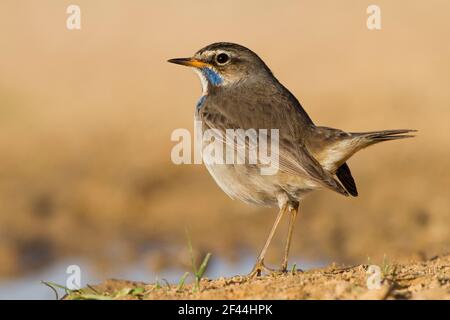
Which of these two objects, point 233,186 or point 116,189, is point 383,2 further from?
point 233,186

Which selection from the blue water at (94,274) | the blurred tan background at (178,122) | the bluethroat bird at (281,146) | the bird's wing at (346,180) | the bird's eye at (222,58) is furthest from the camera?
the blurred tan background at (178,122)

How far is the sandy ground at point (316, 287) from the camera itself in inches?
274

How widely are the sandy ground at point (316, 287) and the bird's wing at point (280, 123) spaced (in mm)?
985

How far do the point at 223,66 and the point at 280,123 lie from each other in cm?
129

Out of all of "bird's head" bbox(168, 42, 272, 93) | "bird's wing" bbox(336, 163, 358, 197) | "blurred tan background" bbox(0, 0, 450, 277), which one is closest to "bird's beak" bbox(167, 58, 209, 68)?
"bird's head" bbox(168, 42, 272, 93)

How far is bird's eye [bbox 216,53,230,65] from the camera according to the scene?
1053cm

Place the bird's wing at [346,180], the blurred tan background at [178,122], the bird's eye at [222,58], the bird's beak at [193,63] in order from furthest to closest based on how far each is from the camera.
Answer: the blurred tan background at [178,122]
the bird's eye at [222,58]
the bird's beak at [193,63]
the bird's wing at [346,180]

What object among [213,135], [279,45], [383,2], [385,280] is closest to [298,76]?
[279,45]

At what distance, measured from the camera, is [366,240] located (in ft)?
43.6

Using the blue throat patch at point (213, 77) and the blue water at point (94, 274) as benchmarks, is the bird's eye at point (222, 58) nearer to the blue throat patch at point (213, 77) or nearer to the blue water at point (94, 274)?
the blue throat patch at point (213, 77)

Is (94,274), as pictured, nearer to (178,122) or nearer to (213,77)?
(213,77)

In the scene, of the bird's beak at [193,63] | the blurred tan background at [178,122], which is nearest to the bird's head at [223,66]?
the bird's beak at [193,63]

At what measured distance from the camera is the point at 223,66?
10.5 m

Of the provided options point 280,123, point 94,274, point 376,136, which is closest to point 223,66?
point 280,123
